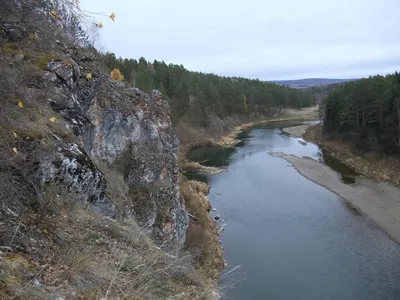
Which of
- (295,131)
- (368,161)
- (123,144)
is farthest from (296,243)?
(295,131)

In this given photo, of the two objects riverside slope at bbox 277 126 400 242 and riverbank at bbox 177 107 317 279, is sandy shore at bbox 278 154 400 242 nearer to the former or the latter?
riverside slope at bbox 277 126 400 242

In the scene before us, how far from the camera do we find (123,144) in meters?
15.5

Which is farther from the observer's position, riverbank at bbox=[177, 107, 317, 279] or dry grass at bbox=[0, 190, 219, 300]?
riverbank at bbox=[177, 107, 317, 279]

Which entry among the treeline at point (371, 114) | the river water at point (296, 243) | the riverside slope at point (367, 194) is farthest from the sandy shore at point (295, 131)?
the river water at point (296, 243)

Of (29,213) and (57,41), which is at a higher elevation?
(57,41)

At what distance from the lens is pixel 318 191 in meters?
30.2

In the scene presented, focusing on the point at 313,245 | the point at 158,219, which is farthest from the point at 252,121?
the point at 158,219

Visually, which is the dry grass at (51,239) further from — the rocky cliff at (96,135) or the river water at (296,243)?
the river water at (296,243)

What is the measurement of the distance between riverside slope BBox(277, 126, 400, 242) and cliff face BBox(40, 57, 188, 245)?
Result: 1367 centimetres

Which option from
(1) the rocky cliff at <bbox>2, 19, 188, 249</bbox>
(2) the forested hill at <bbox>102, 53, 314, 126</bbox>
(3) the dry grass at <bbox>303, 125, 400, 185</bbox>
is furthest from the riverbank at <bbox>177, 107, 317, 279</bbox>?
(3) the dry grass at <bbox>303, 125, 400, 185</bbox>

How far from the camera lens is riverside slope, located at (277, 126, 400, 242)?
78.0ft

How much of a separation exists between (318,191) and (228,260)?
14.4 meters

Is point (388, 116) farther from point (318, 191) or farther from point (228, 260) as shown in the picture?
point (228, 260)

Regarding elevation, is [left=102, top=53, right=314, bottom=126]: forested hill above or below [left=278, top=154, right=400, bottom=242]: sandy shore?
above
